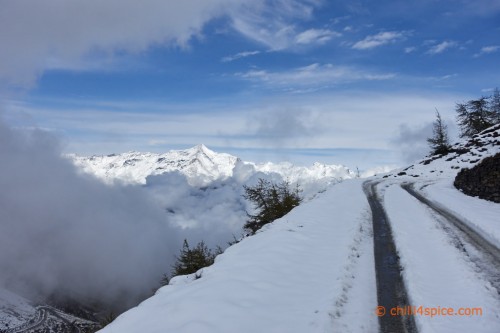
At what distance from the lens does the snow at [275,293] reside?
27.2 ft

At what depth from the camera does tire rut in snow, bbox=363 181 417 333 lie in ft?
26.6

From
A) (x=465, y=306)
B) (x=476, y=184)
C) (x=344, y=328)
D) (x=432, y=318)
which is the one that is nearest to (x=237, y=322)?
(x=344, y=328)

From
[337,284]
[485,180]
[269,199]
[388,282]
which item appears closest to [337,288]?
[337,284]

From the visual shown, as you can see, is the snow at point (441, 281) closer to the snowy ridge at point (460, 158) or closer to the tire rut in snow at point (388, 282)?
the tire rut in snow at point (388, 282)

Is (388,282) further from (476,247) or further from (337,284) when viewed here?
(476,247)

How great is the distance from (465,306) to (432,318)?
115 cm

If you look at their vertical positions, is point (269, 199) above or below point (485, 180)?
below

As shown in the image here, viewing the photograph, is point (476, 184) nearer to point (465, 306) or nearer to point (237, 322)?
point (465, 306)

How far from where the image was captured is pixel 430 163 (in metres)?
58.5

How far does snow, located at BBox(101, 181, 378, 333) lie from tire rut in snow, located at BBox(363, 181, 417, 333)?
0.26 m

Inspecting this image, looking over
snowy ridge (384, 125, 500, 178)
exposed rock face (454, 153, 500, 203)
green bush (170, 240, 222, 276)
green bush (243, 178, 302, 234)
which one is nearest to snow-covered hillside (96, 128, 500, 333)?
exposed rock face (454, 153, 500, 203)

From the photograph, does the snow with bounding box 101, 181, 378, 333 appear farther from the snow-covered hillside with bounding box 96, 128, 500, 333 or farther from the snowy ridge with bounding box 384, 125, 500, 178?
the snowy ridge with bounding box 384, 125, 500, 178

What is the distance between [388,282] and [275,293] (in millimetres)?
3489

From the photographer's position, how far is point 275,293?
10031 mm
